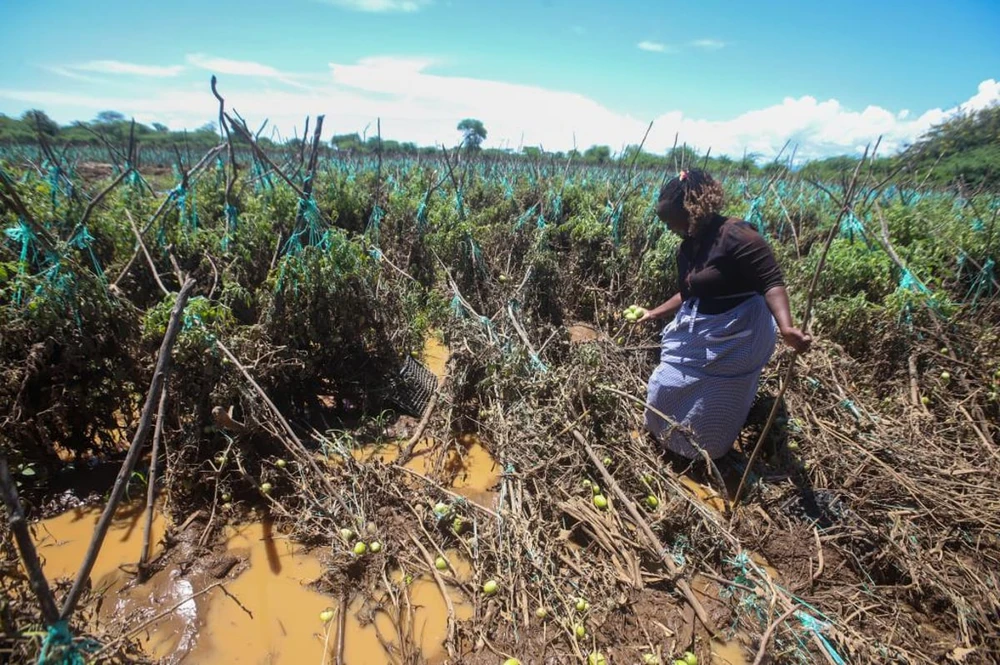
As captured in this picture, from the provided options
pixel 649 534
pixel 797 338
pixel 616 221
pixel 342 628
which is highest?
pixel 616 221

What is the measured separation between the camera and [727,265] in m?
2.24

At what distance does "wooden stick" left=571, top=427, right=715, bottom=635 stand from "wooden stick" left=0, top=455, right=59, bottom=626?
1.99 metres

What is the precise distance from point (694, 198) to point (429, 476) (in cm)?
215

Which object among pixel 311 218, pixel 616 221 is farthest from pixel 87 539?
pixel 616 221

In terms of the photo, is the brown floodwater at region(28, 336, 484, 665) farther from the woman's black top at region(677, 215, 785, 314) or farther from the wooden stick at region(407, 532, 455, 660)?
the woman's black top at region(677, 215, 785, 314)

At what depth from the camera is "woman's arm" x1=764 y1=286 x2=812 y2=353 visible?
77.8 inches

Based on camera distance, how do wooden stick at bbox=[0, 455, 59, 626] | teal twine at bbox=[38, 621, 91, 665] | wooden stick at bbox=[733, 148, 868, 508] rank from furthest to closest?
wooden stick at bbox=[733, 148, 868, 508]
teal twine at bbox=[38, 621, 91, 665]
wooden stick at bbox=[0, 455, 59, 626]

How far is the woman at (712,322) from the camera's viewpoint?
2.19m

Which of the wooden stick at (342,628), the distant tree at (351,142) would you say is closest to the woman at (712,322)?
the wooden stick at (342,628)

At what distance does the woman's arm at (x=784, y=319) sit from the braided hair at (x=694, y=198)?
1.62 feet

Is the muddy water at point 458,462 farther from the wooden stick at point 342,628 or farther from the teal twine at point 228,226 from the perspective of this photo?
the teal twine at point 228,226

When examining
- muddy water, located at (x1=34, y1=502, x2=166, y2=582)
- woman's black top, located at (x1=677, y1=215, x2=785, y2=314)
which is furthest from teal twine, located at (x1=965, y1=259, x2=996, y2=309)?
muddy water, located at (x1=34, y1=502, x2=166, y2=582)

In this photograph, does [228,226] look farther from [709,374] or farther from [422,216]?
[709,374]

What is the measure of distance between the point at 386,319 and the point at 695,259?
210cm
